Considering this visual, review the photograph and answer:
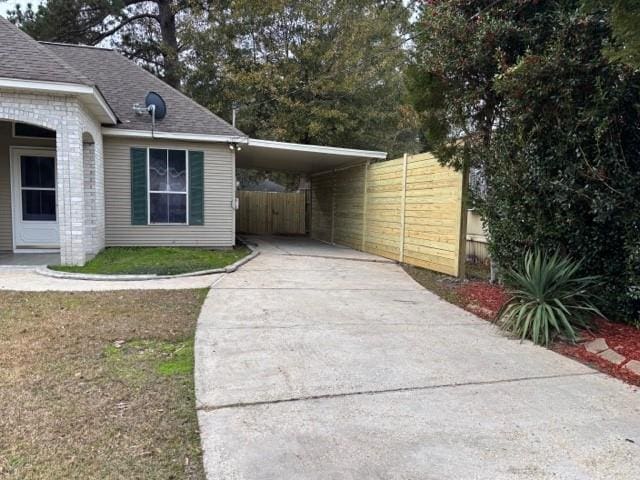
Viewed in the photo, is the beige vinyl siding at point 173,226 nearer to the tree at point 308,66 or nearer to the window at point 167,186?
the window at point 167,186

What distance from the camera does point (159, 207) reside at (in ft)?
34.5

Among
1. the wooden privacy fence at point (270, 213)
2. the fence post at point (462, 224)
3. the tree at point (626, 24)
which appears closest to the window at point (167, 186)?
the fence post at point (462, 224)

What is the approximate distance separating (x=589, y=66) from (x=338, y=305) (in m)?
3.88

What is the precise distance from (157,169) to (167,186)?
438 millimetres

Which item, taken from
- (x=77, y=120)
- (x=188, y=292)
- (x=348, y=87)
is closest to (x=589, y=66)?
(x=188, y=292)

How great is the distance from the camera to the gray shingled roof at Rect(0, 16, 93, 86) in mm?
7188

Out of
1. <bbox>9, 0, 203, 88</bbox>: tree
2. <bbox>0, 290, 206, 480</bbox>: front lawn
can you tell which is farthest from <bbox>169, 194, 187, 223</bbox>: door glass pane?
<bbox>9, 0, 203, 88</bbox>: tree

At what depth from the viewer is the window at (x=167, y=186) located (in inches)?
411

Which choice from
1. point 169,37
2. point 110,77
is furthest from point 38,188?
point 169,37

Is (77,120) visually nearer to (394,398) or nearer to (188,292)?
(188,292)

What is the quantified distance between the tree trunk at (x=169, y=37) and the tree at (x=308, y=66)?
1512mm

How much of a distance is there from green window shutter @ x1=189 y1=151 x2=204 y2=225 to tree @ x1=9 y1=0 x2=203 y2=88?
902cm

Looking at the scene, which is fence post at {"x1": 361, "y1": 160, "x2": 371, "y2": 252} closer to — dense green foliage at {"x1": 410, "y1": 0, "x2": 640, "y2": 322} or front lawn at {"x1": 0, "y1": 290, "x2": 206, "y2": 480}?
dense green foliage at {"x1": 410, "y1": 0, "x2": 640, "y2": 322}

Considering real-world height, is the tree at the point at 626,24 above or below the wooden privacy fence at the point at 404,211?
above
